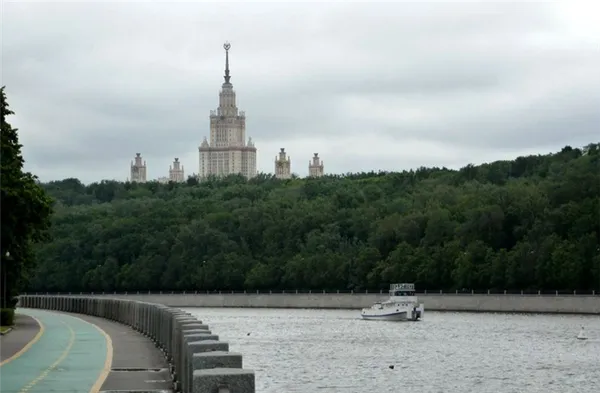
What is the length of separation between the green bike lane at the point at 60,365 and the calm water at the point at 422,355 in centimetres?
779

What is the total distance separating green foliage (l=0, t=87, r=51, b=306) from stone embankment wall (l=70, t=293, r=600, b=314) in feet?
262

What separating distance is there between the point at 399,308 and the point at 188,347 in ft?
352

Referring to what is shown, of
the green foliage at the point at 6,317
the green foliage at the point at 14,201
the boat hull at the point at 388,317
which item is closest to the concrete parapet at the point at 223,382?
the green foliage at the point at 14,201

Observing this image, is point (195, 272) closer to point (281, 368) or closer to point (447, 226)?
point (447, 226)

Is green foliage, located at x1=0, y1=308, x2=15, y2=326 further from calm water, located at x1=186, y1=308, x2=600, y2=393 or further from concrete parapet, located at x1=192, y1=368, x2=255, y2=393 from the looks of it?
concrete parapet, located at x1=192, y1=368, x2=255, y2=393

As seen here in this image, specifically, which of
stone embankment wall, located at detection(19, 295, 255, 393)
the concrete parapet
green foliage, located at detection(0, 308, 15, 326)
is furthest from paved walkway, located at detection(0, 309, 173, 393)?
the concrete parapet

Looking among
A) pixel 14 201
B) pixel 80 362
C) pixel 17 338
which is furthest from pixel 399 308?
pixel 80 362

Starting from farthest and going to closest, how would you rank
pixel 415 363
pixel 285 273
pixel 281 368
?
pixel 285 273 < pixel 415 363 < pixel 281 368

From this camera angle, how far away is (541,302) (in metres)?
146

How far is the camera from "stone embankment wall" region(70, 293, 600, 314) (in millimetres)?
143375

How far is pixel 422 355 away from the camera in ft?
258

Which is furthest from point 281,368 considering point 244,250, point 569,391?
point 244,250

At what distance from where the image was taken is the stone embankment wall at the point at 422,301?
470 ft

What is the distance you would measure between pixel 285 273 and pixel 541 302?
4980 cm
